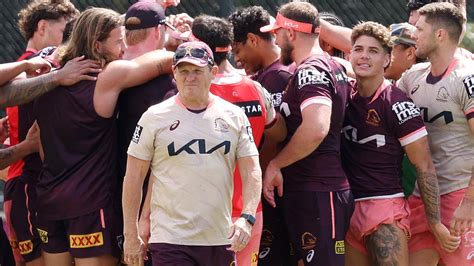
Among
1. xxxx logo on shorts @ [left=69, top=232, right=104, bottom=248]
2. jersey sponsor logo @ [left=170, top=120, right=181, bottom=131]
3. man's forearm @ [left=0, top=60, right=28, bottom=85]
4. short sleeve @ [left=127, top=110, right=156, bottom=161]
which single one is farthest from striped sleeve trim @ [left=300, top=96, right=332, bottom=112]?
man's forearm @ [left=0, top=60, right=28, bottom=85]

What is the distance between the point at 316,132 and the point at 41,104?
1797 mm

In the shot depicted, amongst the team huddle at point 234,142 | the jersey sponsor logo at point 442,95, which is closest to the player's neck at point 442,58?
the team huddle at point 234,142

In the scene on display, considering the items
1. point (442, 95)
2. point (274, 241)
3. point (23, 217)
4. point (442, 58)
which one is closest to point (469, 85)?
point (442, 95)

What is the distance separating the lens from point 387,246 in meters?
7.51

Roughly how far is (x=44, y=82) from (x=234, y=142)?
1.41 metres

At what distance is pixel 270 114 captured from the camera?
23.9 ft

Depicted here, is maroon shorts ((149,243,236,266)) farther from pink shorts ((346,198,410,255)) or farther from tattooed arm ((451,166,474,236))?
tattooed arm ((451,166,474,236))

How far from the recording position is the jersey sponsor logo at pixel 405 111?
748cm

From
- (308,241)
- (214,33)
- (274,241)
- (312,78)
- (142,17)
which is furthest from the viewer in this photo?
(274,241)

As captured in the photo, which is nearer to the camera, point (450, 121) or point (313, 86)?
point (313, 86)

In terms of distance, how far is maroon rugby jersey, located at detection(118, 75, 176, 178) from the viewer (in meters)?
7.12

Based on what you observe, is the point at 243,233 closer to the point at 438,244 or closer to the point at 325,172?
the point at 325,172

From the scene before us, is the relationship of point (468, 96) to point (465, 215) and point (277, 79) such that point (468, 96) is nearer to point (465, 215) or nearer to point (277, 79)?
point (465, 215)

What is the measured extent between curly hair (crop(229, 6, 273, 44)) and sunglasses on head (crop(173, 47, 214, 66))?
1.34 m
